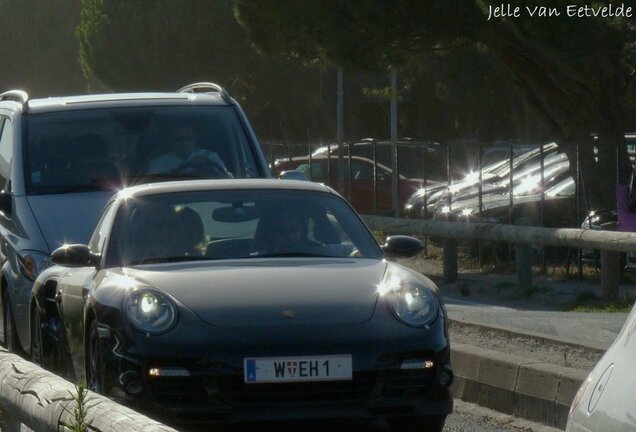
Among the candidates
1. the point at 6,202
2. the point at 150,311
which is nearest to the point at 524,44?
the point at 6,202

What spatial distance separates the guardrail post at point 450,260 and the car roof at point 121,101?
20.5ft

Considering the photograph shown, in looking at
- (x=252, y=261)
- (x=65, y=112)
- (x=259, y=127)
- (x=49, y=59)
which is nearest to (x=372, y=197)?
(x=65, y=112)

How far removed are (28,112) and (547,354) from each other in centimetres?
460

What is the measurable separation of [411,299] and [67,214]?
4160 mm

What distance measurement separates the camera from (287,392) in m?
7.13

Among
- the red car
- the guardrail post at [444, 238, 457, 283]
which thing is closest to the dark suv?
the guardrail post at [444, 238, 457, 283]

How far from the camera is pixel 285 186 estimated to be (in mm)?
8820

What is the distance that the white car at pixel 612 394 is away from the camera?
372 centimetres

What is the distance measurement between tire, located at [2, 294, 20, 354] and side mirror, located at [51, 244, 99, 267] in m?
2.35

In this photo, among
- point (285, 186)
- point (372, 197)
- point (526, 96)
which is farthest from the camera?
point (372, 197)

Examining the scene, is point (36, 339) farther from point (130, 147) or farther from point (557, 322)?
point (557, 322)

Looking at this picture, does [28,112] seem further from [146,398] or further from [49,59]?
[49,59]

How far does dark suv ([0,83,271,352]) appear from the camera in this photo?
11.1m

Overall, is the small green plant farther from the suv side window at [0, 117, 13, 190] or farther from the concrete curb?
the suv side window at [0, 117, 13, 190]
